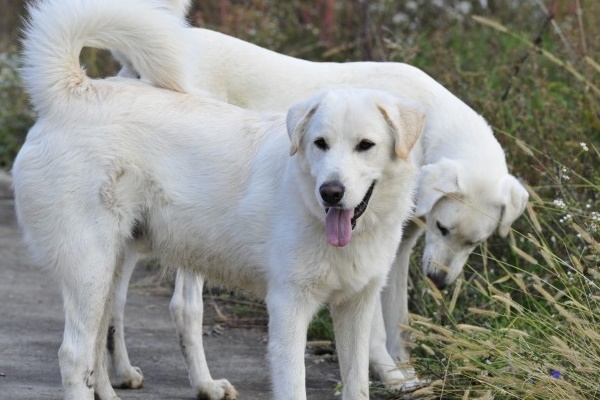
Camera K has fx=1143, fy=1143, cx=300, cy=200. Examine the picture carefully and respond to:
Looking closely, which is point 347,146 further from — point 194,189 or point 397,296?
point 397,296

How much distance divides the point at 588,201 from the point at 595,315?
180 cm

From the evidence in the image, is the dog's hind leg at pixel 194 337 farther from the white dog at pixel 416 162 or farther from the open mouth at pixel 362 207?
the open mouth at pixel 362 207

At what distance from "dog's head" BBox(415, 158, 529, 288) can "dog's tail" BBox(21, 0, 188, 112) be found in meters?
1.44

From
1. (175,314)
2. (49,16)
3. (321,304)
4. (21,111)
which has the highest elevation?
(49,16)

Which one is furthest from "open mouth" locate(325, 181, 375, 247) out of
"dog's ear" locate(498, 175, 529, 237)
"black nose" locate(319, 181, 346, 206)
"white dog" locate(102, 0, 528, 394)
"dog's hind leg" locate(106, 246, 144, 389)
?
"dog's ear" locate(498, 175, 529, 237)

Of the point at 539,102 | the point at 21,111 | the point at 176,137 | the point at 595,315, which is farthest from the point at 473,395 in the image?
the point at 21,111

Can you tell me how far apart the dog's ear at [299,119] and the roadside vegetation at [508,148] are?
33.9 inches

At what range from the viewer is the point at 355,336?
4699mm

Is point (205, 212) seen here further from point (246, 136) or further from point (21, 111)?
point (21, 111)

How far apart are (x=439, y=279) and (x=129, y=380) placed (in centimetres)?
160

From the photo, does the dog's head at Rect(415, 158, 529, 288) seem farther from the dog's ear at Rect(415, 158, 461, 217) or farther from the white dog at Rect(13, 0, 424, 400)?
the white dog at Rect(13, 0, 424, 400)

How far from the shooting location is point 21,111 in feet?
36.6

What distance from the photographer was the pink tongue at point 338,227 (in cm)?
429

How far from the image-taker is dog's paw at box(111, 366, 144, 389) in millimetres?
5414
